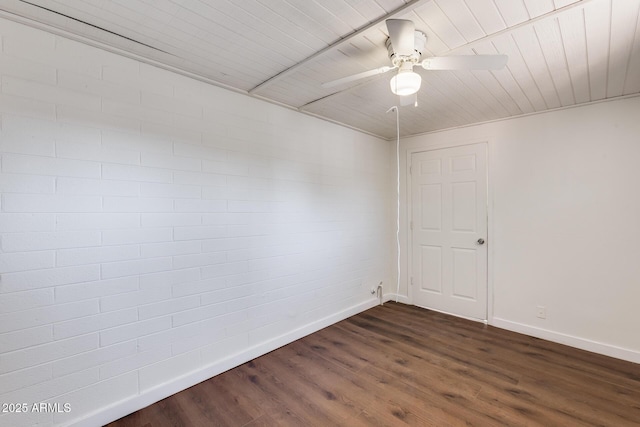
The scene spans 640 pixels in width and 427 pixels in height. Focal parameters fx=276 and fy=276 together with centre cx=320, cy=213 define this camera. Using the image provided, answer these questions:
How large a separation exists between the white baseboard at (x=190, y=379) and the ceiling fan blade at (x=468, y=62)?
2.65m

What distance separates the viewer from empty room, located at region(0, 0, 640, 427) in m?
1.57

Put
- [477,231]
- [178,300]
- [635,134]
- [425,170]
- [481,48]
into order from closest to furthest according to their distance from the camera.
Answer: [481,48], [178,300], [635,134], [477,231], [425,170]

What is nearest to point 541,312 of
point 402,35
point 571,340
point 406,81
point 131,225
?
point 571,340

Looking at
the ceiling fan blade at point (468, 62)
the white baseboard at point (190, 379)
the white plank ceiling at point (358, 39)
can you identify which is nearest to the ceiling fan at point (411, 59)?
the ceiling fan blade at point (468, 62)

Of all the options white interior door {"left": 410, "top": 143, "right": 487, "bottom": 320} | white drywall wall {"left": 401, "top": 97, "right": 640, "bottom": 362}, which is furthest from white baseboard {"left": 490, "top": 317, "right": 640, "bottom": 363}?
white interior door {"left": 410, "top": 143, "right": 487, "bottom": 320}

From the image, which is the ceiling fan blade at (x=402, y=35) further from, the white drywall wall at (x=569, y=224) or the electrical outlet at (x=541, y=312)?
the electrical outlet at (x=541, y=312)

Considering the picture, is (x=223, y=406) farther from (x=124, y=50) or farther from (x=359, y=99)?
(x=359, y=99)

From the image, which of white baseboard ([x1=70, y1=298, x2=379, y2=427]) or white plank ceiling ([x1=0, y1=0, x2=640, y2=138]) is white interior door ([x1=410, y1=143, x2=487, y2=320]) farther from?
white baseboard ([x1=70, y1=298, x2=379, y2=427])

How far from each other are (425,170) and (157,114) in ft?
10.7

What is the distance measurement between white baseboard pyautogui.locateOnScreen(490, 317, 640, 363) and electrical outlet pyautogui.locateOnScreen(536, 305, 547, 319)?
14 cm

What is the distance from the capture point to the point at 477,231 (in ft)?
11.4

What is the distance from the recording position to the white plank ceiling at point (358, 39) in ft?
4.84

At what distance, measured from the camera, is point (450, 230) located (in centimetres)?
369

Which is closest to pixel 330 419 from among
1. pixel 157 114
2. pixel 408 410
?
pixel 408 410
